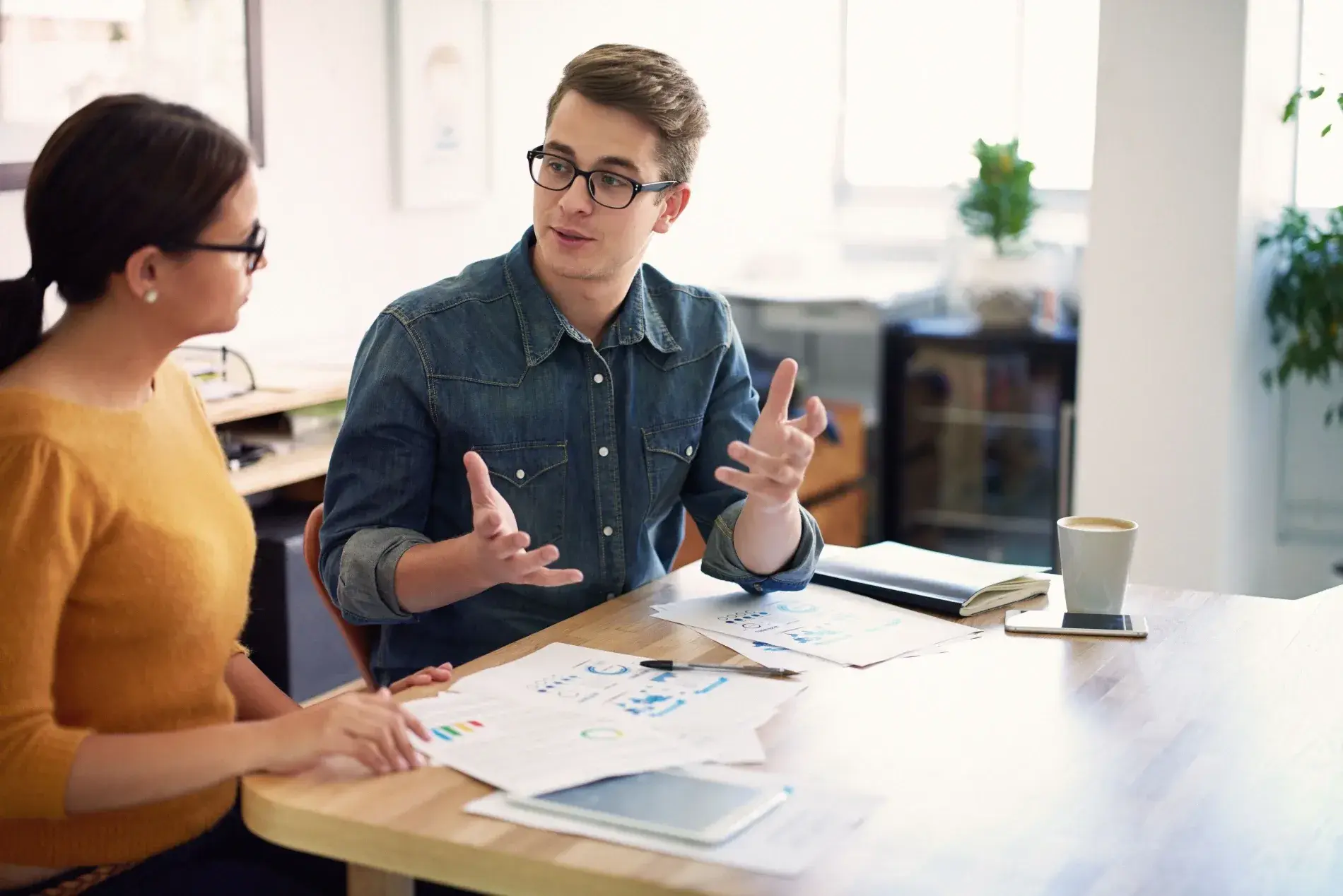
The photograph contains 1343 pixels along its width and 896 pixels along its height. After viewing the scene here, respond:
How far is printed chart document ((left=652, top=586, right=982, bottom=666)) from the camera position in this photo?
61.3 inches

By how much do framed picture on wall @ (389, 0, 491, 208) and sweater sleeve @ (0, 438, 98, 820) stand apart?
8.49 feet

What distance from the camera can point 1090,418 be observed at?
3.56 m

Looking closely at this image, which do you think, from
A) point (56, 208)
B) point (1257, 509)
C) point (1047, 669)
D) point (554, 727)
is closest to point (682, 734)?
point (554, 727)

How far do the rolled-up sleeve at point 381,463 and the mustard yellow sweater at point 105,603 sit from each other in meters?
0.23

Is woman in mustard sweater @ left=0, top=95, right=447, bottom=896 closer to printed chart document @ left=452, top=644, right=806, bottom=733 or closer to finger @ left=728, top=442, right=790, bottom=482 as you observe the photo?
printed chart document @ left=452, top=644, right=806, bottom=733

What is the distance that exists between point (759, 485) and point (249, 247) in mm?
594

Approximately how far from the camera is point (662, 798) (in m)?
1.14

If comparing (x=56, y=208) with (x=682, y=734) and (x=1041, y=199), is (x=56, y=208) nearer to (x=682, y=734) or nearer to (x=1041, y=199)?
(x=682, y=734)

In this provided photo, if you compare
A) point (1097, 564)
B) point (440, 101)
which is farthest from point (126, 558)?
point (440, 101)

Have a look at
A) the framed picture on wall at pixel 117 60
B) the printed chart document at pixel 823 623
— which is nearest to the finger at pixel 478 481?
the printed chart document at pixel 823 623

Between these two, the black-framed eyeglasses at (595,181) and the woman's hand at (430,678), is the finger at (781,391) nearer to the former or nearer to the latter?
the black-framed eyeglasses at (595,181)

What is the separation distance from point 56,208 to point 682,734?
70cm

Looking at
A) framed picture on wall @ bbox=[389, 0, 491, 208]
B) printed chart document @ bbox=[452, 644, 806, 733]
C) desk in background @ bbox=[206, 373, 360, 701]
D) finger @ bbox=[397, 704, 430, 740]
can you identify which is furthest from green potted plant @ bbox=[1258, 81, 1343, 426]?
finger @ bbox=[397, 704, 430, 740]

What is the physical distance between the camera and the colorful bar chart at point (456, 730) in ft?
4.15
